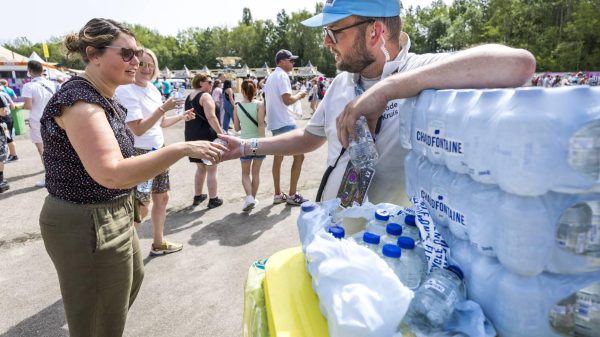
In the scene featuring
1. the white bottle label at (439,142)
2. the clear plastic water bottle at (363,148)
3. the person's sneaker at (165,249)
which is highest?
the white bottle label at (439,142)

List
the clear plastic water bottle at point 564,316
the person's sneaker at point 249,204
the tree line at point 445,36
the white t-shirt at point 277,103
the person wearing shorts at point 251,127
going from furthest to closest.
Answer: the tree line at point 445,36
the white t-shirt at point 277,103
the person wearing shorts at point 251,127
the person's sneaker at point 249,204
the clear plastic water bottle at point 564,316

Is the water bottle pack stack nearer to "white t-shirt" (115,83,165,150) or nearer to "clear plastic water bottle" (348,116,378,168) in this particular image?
"clear plastic water bottle" (348,116,378,168)

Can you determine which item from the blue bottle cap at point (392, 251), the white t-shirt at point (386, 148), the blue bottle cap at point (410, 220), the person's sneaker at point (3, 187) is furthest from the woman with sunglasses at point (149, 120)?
the person's sneaker at point (3, 187)

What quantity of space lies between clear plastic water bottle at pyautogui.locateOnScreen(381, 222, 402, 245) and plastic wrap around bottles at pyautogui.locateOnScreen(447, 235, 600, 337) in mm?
282

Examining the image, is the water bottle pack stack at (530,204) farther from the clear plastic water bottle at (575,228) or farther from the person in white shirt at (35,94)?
the person in white shirt at (35,94)

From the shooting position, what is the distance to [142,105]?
13.0ft

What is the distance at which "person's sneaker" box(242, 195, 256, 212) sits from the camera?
5527 mm

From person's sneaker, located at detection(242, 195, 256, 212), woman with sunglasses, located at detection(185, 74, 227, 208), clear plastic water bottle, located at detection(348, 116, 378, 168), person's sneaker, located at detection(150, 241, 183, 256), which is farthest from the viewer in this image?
person's sneaker, located at detection(242, 195, 256, 212)

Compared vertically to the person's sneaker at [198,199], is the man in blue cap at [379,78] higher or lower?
higher

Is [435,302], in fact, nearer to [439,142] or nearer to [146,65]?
[439,142]

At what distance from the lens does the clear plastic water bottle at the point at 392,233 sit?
4.07ft

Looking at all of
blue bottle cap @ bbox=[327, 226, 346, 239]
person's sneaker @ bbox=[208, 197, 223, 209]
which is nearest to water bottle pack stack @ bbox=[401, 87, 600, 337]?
blue bottle cap @ bbox=[327, 226, 346, 239]

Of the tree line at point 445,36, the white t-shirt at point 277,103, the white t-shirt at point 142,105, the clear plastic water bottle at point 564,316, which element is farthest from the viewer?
the tree line at point 445,36

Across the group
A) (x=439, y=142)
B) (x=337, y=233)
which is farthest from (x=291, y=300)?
(x=439, y=142)
